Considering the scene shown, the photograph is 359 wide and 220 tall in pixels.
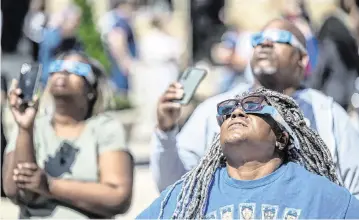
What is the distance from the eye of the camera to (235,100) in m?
3.92

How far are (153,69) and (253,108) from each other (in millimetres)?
9684

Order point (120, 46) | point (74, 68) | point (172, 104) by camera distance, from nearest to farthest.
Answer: point (172, 104), point (74, 68), point (120, 46)

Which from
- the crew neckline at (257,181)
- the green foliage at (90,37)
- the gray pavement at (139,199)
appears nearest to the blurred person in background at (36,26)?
the green foliage at (90,37)

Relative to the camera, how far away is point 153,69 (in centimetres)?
1354

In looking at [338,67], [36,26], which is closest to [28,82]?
[338,67]

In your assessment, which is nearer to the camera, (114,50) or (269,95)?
(269,95)

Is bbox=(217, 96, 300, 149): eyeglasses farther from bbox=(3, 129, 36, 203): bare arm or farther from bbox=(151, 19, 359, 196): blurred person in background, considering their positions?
bbox=(3, 129, 36, 203): bare arm

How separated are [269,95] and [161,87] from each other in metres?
9.10

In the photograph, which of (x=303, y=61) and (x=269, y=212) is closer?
(x=269, y=212)

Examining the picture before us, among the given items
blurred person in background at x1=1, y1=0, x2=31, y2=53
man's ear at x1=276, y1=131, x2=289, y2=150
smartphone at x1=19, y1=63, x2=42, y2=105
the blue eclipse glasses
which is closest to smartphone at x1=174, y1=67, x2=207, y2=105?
the blue eclipse glasses

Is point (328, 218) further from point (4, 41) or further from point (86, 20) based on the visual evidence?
point (4, 41)

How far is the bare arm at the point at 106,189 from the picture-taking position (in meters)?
4.81

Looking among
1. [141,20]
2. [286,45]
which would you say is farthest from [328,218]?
[141,20]

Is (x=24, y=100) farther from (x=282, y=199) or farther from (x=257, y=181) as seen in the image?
(x=282, y=199)
